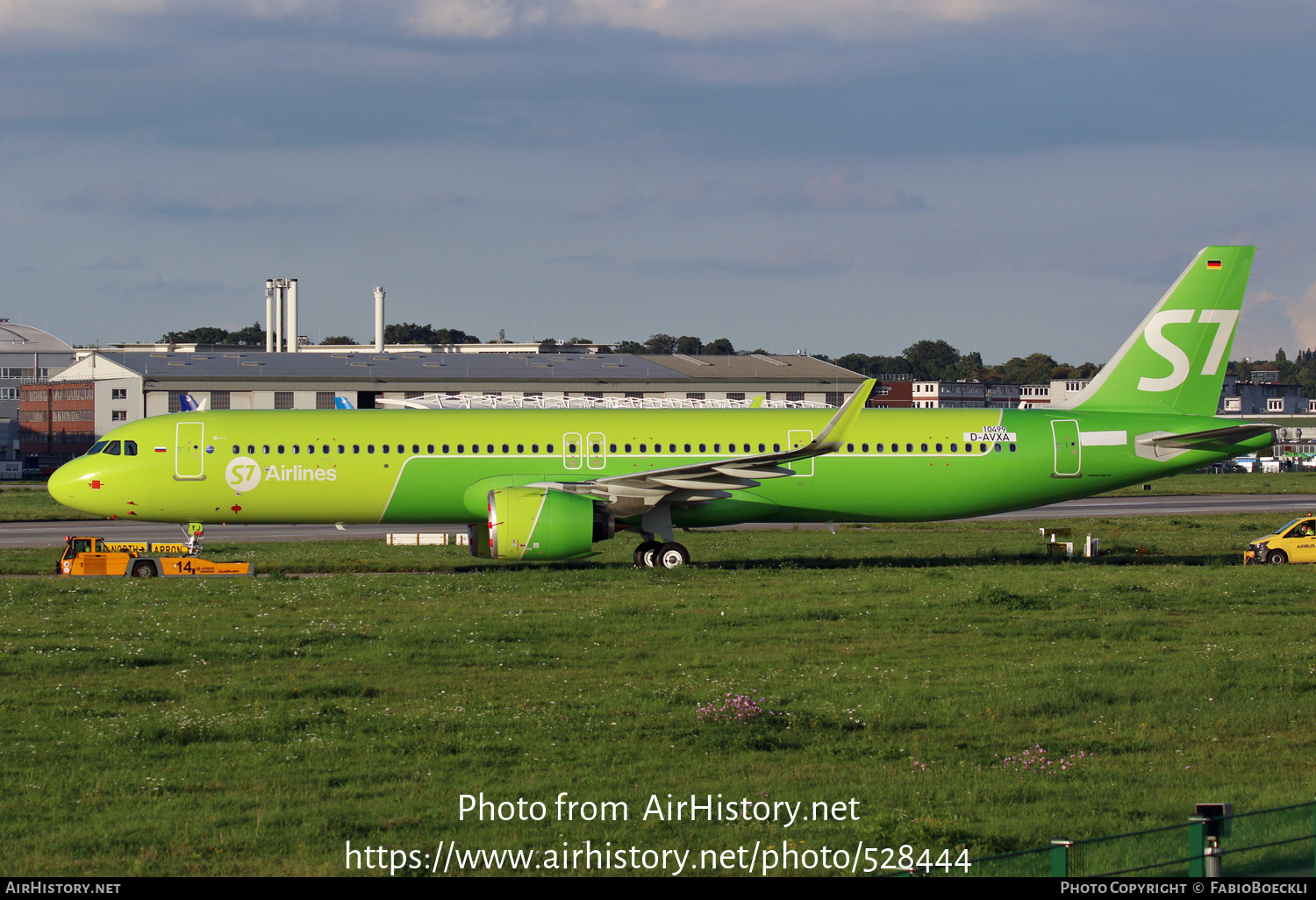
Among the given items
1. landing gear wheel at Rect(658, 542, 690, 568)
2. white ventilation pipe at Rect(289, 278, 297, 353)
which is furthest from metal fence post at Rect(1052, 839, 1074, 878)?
white ventilation pipe at Rect(289, 278, 297, 353)

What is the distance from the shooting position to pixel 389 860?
10.7 meters

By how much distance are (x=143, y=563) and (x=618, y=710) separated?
66.2 ft

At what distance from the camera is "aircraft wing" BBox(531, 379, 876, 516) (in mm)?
32406

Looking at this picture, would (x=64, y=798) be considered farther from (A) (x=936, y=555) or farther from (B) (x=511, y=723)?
(A) (x=936, y=555)

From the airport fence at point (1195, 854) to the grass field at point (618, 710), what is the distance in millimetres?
1522

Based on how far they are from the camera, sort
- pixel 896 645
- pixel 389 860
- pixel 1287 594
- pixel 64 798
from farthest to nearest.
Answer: pixel 1287 594 < pixel 896 645 < pixel 64 798 < pixel 389 860

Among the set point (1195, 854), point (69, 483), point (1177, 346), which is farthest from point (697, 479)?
point (1195, 854)

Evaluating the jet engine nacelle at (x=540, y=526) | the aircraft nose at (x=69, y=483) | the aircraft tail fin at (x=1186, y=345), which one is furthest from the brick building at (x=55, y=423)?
the aircraft tail fin at (x=1186, y=345)

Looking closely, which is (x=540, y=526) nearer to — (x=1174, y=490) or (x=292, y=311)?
(x=1174, y=490)

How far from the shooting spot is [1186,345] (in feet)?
120

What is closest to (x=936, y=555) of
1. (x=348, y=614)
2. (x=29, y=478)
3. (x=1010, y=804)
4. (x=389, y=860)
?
(x=348, y=614)
